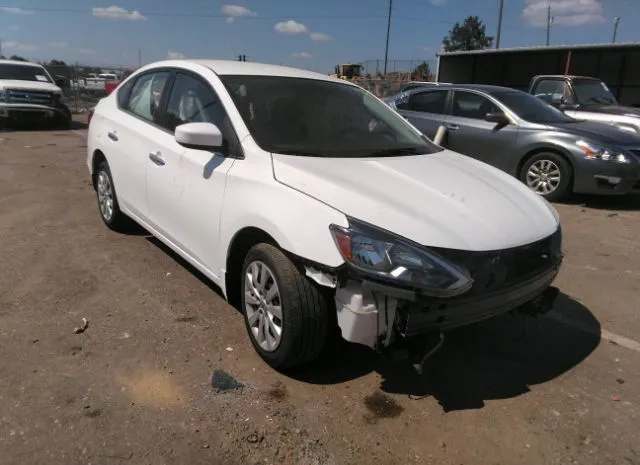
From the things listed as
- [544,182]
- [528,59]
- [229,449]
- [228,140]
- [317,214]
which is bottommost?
[229,449]

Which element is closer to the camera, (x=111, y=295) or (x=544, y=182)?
(x=111, y=295)

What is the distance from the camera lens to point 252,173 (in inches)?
125

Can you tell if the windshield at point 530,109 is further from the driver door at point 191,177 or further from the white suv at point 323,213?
the driver door at point 191,177

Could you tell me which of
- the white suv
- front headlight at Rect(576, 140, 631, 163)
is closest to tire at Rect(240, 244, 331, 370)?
the white suv

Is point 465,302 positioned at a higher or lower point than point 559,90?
lower

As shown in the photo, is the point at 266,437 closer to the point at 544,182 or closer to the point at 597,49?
the point at 544,182

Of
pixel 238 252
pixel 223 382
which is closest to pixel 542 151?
pixel 238 252

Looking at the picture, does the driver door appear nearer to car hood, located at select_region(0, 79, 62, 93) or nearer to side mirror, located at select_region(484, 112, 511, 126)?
side mirror, located at select_region(484, 112, 511, 126)

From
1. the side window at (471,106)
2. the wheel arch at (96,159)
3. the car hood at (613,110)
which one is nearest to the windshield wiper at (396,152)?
the wheel arch at (96,159)

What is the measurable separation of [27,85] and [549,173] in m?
13.0

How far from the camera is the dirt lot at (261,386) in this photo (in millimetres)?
2568

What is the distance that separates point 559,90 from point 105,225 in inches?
341

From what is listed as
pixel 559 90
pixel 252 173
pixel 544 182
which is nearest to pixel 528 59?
pixel 559 90

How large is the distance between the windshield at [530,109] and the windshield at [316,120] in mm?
4544
